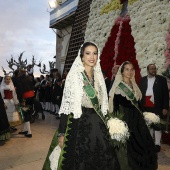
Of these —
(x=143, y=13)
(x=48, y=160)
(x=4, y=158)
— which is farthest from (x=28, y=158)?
(x=143, y=13)

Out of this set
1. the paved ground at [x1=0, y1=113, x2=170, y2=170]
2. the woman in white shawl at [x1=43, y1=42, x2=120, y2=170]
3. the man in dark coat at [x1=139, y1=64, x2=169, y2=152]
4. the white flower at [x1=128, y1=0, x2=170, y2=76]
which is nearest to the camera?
the woman in white shawl at [x1=43, y1=42, x2=120, y2=170]

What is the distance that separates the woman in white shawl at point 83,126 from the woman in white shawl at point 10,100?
3874 mm

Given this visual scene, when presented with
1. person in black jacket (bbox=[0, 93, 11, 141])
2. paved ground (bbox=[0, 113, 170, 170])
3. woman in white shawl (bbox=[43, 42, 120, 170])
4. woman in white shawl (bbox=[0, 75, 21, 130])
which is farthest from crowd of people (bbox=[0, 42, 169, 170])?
woman in white shawl (bbox=[0, 75, 21, 130])

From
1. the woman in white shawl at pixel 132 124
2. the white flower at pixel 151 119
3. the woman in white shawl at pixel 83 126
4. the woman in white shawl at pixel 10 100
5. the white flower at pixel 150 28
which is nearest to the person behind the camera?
the woman in white shawl at pixel 83 126

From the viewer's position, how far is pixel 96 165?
2.35 metres

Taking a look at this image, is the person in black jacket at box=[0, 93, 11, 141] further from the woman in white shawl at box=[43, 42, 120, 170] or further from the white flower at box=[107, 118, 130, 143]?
the white flower at box=[107, 118, 130, 143]

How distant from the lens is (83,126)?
2.46 meters

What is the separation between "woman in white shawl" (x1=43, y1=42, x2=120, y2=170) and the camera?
2.36 meters

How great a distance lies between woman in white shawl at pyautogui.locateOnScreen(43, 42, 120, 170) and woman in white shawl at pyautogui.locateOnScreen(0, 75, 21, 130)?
3.87 meters

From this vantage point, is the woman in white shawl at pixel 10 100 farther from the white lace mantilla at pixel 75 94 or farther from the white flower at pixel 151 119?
the white lace mantilla at pixel 75 94

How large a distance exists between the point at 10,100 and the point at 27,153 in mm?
2103

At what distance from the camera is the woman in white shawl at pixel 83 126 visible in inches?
93.0

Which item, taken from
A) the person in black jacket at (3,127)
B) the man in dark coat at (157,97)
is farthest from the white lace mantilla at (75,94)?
the person in black jacket at (3,127)

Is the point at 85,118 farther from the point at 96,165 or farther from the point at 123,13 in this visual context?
the point at 123,13
